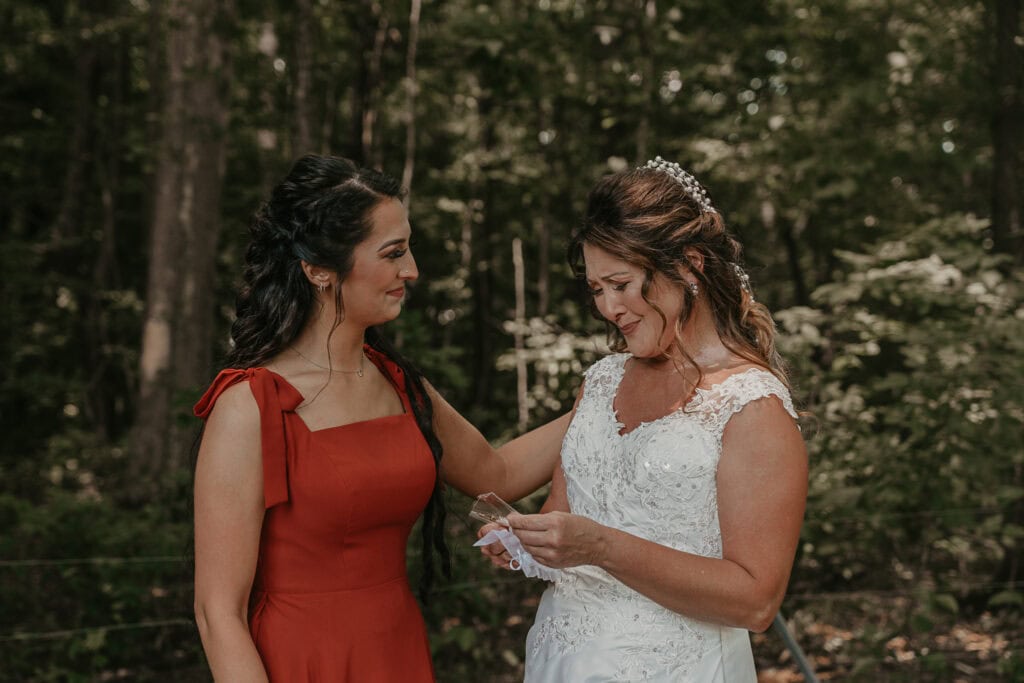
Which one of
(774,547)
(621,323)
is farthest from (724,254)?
(774,547)

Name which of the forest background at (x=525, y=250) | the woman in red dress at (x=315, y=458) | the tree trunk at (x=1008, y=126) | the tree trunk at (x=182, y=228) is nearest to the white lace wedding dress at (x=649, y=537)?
the woman in red dress at (x=315, y=458)

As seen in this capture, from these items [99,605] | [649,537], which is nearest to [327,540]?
[649,537]

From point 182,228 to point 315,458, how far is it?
5.95 meters

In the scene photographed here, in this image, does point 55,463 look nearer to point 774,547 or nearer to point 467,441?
point 467,441

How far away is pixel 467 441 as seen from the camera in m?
2.80

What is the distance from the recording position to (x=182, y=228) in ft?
25.2

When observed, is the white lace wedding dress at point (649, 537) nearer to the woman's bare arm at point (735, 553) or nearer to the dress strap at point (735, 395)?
the dress strap at point (735, 395)

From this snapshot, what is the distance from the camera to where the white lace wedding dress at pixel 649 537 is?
221cm

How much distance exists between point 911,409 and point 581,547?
3689 millimetres

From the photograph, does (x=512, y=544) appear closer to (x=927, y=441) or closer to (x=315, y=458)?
(x=315, y=458)

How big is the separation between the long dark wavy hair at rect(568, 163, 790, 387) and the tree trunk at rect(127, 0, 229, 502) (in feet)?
18.7

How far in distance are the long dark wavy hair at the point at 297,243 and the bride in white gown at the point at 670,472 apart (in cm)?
57

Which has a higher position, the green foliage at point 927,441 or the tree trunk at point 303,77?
the tree trunk at point 303,77

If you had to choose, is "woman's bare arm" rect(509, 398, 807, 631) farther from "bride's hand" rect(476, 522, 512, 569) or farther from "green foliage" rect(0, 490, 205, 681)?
"green foliage" rect(0, 490, 205, 681)
